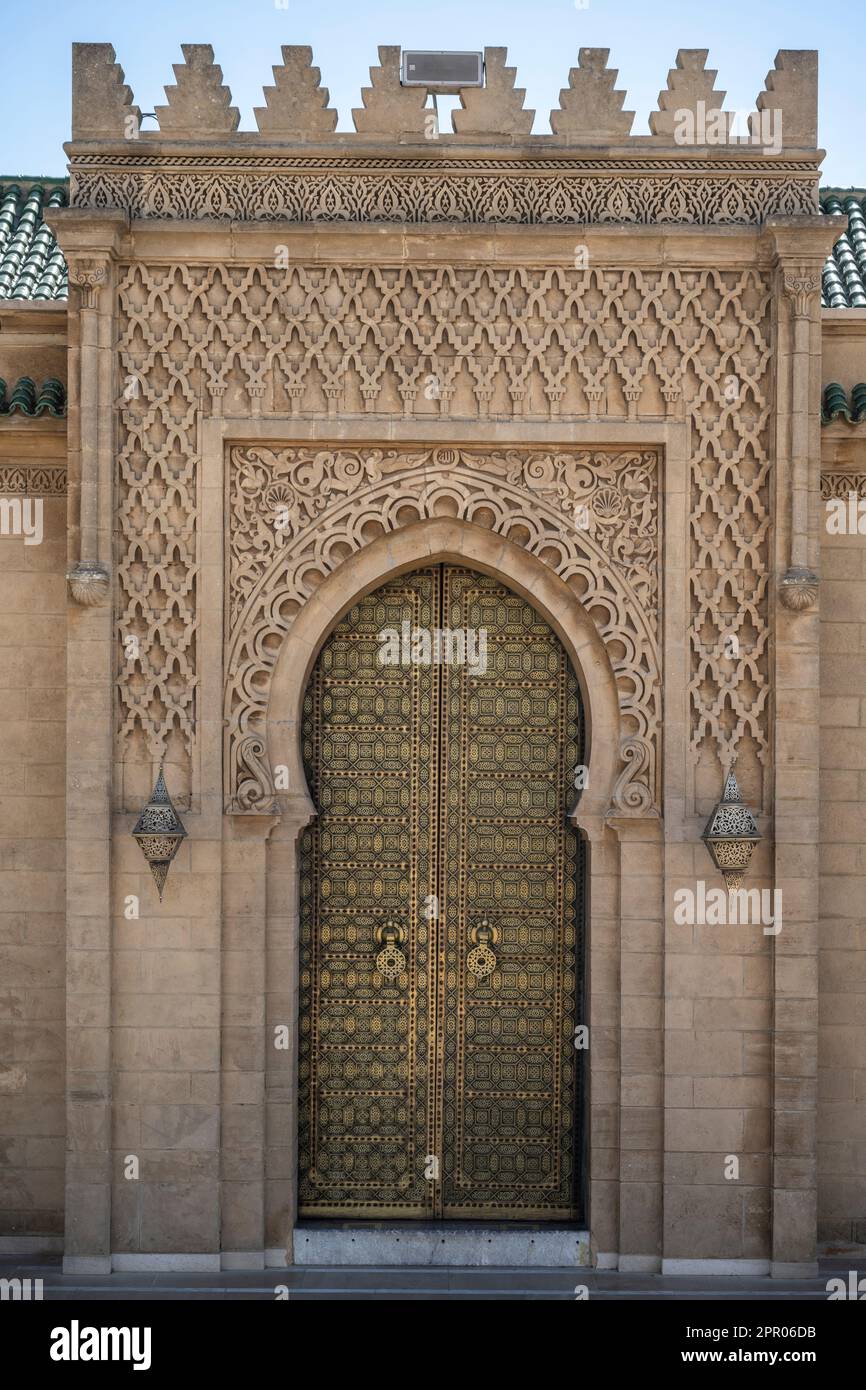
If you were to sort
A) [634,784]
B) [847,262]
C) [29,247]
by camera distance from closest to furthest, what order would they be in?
1. [634,784]
2. [847,262]
3. [29,247]

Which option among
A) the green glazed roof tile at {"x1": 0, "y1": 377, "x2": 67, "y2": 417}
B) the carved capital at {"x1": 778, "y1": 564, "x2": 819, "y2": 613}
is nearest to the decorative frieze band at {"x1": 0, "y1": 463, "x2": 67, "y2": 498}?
the green glazed roof tile at {"x1": 0, "y1": 377, "x2": 67, "y2": 417}

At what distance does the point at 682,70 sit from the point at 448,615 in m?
2.92

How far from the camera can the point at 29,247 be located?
27.7ft

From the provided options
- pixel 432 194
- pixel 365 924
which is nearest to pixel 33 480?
pixel 432 194

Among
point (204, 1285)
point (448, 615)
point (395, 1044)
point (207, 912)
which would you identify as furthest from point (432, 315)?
point (204, 1285)

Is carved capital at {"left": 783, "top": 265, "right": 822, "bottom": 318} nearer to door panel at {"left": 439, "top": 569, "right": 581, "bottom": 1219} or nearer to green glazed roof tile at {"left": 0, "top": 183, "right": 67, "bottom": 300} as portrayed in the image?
door panel at {"left": 439, "top": 569, "right": 581, "bottom": 1219}

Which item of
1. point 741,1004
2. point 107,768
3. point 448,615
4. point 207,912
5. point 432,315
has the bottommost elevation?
point 741,1004

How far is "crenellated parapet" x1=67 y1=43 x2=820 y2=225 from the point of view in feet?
21.5

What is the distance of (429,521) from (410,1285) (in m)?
3.72

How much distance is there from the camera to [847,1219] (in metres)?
6.81

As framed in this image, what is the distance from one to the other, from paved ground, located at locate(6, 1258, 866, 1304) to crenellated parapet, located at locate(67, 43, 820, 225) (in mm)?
5148

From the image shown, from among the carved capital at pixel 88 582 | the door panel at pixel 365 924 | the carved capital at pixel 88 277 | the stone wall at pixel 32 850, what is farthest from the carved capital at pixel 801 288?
the stone wall at pixel 32 850

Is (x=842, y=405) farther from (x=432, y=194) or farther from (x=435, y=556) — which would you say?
(x=432, y=194)

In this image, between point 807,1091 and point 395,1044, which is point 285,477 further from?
point 807,1091
